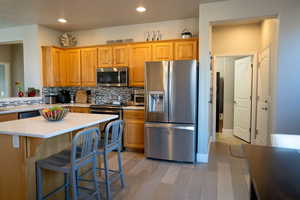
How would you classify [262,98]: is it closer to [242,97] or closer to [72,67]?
[242,97]

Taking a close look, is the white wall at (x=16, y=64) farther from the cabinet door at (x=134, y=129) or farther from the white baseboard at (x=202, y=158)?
the white baseboard at (x=202, y=158)

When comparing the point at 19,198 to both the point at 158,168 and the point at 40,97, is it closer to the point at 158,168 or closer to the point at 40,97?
the point at 158,168

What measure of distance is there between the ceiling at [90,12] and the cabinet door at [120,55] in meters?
0.57

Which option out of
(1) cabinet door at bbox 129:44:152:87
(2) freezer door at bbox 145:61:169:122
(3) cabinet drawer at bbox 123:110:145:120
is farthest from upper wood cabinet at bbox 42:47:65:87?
(2) freezer door at bbox 145:61:169:122

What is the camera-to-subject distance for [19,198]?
187cm

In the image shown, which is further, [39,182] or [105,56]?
[105,56]

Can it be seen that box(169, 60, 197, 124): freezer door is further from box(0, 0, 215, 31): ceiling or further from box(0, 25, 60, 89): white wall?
box(0, 25, 60, 89): white wall

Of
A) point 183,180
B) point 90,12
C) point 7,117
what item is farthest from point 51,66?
point 183,180

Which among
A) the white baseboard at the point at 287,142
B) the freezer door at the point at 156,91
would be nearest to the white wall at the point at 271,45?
the white baseboard at the point at 287,142

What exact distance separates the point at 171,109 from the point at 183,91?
369mm

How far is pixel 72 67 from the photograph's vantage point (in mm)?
4742

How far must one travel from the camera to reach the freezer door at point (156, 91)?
3.46 m

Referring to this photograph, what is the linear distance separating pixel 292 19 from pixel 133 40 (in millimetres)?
2910

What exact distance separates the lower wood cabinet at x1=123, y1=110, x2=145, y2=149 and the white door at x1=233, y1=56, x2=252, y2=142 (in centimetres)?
262
